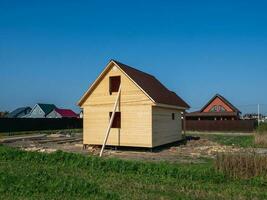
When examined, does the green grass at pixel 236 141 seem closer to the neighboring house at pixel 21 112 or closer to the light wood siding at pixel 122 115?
the light wood siding at pixel 122 115

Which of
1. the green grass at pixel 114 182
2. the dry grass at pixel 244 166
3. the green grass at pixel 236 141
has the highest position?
the dry grass at pixel 244 166

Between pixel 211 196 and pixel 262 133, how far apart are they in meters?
19.9

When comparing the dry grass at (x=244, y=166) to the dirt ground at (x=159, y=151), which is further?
the dirt ground at (x=159, y=151)

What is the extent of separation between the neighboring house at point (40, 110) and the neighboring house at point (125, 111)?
5925cm

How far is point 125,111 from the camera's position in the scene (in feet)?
70.6

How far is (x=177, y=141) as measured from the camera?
27.0 metres

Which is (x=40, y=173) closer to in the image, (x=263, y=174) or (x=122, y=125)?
(x=263, y=174)

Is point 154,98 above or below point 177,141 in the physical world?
above

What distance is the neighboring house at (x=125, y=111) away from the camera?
2089 centimetres

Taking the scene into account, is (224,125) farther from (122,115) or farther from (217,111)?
(122,115)

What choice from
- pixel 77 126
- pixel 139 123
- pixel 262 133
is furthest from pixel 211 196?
pixel 77 126

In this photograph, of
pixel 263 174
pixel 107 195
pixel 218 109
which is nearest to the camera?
pixel 107 195

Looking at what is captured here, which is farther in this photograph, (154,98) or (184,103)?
(184,103)

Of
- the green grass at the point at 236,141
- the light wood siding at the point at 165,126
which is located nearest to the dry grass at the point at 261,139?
the green grass at the point at 236,141
